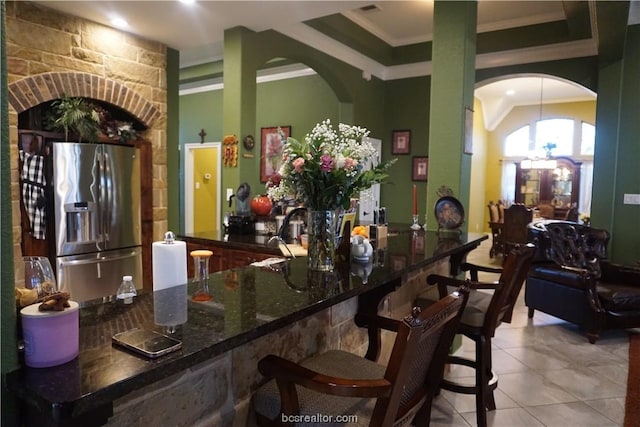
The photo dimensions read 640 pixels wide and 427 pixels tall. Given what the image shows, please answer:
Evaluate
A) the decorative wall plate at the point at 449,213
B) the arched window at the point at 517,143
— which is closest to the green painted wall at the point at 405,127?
the decorative wall plate at the point at 449,213

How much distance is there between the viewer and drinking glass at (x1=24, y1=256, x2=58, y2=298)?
105cm

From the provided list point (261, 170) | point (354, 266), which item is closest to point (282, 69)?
point (261, 170)

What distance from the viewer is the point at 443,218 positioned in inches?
127

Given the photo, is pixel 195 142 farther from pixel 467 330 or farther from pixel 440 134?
pixel 467 330

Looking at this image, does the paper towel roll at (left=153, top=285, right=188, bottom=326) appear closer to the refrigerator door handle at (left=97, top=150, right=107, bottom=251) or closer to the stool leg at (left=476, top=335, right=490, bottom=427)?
the stool leg at (left=476, top=335, right=490, bottom=427)

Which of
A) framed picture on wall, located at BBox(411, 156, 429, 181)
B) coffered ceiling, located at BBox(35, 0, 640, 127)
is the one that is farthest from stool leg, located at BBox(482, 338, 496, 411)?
framed picture on wall, located at BBox(411, 156, 429, 181)

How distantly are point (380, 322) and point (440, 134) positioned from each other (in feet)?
7.10

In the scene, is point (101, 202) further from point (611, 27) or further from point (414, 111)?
point (611, 27)

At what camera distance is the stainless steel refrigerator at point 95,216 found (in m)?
3.65

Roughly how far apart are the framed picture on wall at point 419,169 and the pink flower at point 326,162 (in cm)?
498

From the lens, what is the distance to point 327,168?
1.63 meters

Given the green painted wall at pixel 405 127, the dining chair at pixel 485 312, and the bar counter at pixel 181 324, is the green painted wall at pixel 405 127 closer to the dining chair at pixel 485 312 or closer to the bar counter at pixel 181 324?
the dining chair at pixel 485 312

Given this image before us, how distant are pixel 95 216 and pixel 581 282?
175 inches

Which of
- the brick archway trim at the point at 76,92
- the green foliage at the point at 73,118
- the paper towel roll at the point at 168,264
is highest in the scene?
the brick archway trim at the point at 76,92
